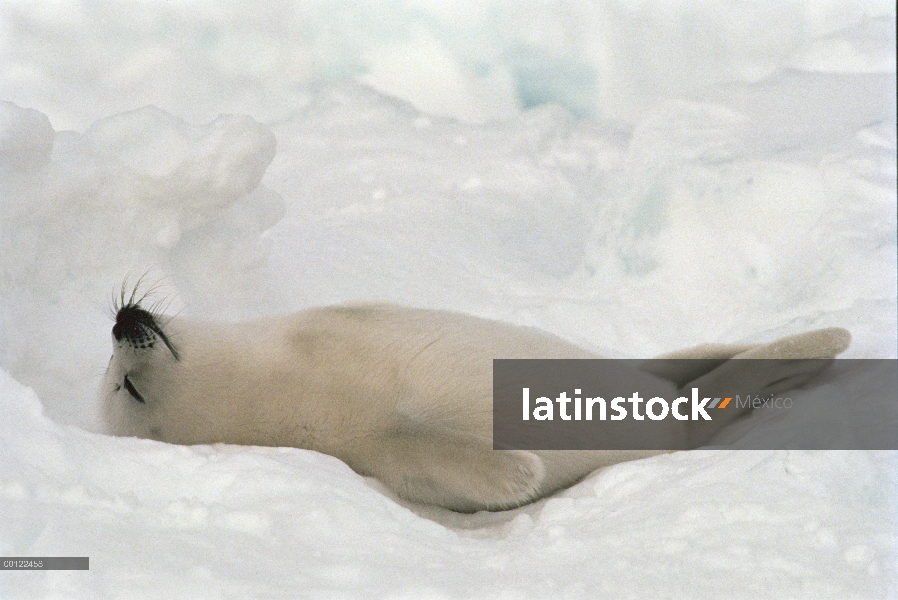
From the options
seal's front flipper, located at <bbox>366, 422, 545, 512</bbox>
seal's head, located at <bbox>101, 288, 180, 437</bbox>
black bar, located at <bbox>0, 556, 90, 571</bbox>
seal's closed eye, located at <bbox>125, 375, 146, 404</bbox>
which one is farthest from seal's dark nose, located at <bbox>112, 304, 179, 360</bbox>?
black bar, located at <bbox>0, 556, 90, 571</bbox>

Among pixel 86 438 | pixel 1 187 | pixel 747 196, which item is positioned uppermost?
pixel 747 196

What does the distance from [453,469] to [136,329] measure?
0.99m

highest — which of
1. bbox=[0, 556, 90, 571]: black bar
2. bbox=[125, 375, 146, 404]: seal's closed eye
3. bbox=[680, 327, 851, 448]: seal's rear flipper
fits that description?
bbox=[680, 327, 851, 448]: seal's rear flipper

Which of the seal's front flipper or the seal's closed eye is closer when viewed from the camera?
the seal's front flipper

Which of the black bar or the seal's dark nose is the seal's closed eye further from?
the black bar

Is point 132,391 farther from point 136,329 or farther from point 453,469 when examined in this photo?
point 453,469

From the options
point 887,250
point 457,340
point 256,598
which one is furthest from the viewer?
point 887,250

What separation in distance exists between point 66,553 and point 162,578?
0.18 meters

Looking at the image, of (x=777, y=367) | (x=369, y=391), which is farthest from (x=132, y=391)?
(x=777, y=367)

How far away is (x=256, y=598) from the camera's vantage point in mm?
1509

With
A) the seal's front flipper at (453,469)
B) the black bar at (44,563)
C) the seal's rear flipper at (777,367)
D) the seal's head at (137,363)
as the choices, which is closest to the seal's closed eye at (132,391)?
the seal's head at (137,363)

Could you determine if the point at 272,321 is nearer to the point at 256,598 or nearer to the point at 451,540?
the point at 451,540

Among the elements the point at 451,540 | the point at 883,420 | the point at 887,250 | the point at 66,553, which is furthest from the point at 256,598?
the point at 887,250

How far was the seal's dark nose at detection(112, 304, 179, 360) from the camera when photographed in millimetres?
2492
